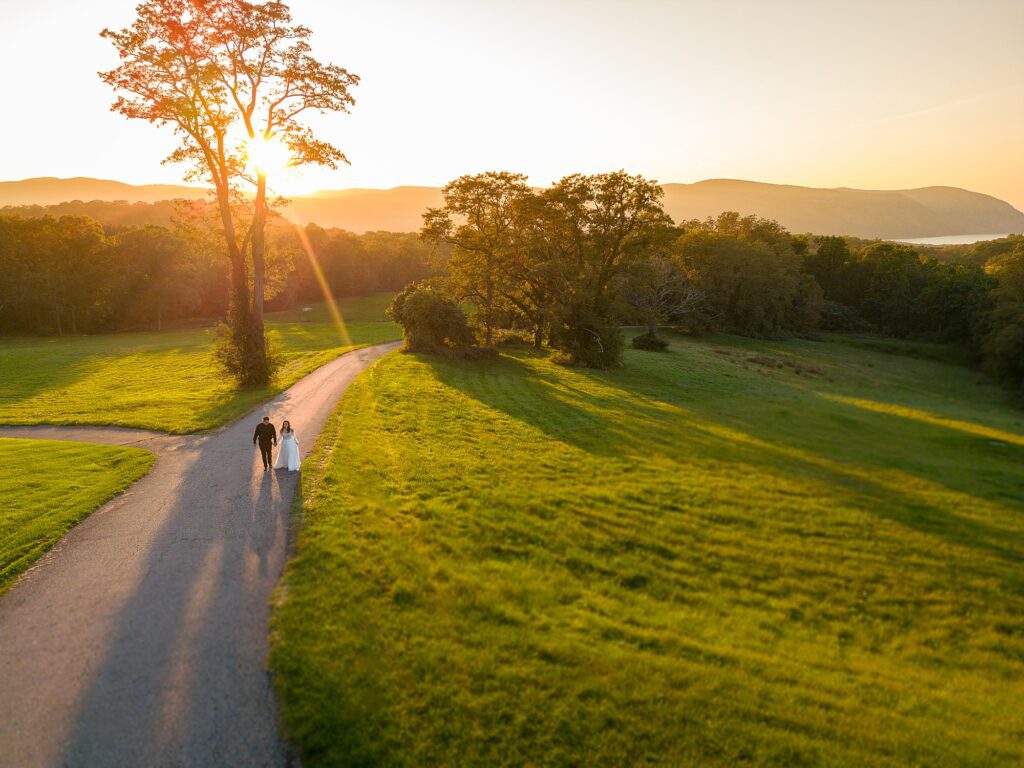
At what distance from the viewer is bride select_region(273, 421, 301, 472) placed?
52.3ft

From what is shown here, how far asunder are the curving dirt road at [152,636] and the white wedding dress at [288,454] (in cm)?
76

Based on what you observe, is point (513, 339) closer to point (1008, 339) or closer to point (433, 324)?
point (433, 324)

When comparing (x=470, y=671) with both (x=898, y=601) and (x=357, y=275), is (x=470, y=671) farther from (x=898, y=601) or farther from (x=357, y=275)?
(x=357, y=275)

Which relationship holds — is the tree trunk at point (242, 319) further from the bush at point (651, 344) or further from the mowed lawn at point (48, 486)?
the bush at point (651, 344)

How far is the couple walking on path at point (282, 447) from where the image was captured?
15945 millimetres

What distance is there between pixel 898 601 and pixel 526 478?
1023 centimetres

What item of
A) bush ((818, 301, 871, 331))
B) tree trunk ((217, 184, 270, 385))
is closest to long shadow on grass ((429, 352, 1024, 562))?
tree trunk ((217, 184, 270, 385))

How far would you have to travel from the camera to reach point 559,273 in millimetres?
41656

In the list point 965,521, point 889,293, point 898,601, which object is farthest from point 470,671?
point 889,293

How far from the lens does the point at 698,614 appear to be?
10.4m

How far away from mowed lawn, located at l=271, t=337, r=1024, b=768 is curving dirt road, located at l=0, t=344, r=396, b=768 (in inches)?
26.7

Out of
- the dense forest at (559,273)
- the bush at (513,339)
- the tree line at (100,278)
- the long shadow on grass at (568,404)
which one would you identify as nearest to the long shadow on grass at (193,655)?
the long shadow on grass at (568,404)

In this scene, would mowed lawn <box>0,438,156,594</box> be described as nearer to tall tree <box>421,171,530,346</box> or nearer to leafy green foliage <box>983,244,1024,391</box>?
tall tree <box>421,171,530,346</box>

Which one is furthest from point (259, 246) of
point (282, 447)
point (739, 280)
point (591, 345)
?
point (739, 280)
